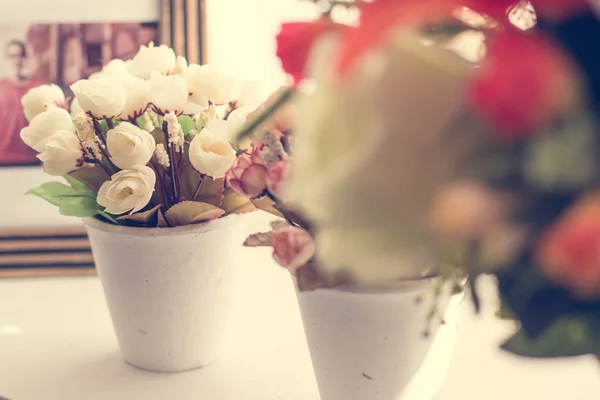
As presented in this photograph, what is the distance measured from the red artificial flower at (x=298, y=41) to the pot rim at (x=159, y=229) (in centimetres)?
35

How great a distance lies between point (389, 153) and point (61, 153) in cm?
42

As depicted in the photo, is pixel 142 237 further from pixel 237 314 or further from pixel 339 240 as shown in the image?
pixel 339 240

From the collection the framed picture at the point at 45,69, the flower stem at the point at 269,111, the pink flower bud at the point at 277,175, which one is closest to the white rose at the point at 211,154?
the pink flower bud at the point at 277,175

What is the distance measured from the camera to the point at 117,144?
533 mm

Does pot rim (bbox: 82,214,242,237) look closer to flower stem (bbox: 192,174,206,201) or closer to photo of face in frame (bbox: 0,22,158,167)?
flower stem (bbox: 192,174,206,201)

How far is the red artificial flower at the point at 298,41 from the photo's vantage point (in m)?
0.26

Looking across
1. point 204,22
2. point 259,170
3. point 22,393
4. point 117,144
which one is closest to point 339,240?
point 259,170

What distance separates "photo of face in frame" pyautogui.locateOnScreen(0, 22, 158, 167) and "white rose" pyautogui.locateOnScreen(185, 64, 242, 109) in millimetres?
348

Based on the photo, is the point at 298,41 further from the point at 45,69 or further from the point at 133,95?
the point at 45,69

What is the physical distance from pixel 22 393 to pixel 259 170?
1.12 feet

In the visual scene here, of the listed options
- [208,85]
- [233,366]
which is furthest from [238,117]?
[233,366]

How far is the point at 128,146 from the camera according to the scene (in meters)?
0.53

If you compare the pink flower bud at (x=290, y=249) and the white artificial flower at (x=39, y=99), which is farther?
the white artificial flower at (x=39, y=99)

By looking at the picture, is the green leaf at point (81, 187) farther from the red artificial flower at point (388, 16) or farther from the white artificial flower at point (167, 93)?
the red artificial flower at point (388, 16)
